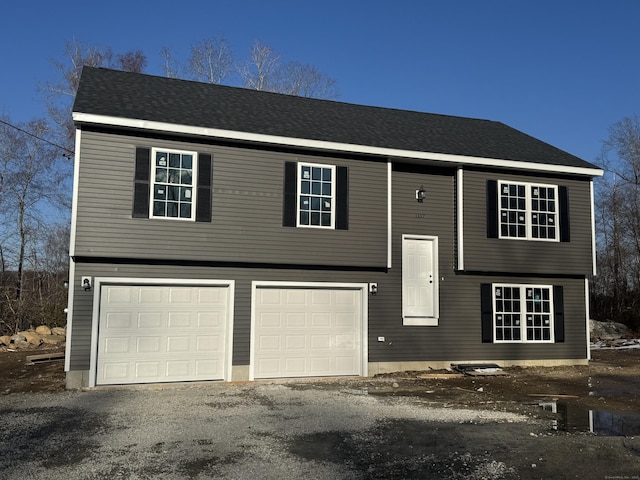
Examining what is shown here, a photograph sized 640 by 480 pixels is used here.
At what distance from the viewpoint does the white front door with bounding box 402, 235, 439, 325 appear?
1237 cm

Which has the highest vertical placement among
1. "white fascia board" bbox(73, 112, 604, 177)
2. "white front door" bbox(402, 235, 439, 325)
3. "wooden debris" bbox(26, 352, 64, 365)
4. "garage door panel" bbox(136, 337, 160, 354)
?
"white fascia board" bbox(73, 112, 604, 177)

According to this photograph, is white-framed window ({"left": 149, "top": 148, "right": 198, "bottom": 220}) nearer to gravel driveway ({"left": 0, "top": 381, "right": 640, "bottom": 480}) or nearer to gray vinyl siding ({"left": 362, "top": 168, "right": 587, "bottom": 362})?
gravel driveway ({"left": 0, "top": 381, "right": 640, "bottom": 480})

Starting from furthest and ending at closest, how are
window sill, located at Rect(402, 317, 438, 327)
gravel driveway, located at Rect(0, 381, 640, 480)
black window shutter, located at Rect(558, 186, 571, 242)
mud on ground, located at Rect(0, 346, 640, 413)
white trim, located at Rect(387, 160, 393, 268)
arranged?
1. black window shutter, located at Rect(558, 186, 571, 242)
2. window sill, located at Rect(402, 317, 438, 327)
3. white trim, located at Rect(387, 160, 393, 268)
4. mud on ground, located at Rect(0, 346, 640, 413)
5. gravel driveway, located at Rect(0, 381, 640, 480)

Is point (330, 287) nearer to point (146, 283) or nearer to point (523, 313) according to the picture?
point (146, 283)

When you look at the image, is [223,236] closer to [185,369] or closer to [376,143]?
[185,369]

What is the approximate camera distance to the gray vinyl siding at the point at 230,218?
10.0 metres

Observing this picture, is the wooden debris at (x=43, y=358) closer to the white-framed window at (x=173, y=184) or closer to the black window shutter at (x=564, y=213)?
the white-framed window at (x=173, y=184)

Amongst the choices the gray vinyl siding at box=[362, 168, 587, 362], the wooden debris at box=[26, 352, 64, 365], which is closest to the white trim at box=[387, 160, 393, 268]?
the gray vinyl siding at box=[362, 168, 587, 362]

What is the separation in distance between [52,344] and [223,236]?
9302 mm

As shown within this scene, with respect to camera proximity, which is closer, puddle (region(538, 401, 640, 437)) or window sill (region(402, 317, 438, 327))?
puddle (region(538, 401, 640, 437))

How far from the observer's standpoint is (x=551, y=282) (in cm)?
1332

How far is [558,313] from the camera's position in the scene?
13.3 meters

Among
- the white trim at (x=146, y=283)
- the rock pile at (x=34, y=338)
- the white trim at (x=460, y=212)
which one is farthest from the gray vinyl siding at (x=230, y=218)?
the rock pile at (x=34, y=338)

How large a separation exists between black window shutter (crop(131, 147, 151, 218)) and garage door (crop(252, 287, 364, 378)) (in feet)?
9.17
